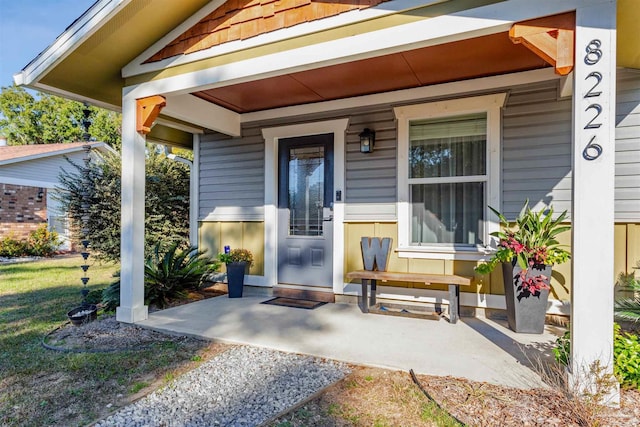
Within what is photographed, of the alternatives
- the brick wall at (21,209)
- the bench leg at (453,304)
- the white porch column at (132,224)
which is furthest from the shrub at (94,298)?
the brick wall at (21,209)

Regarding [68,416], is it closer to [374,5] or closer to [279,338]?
[279,338]

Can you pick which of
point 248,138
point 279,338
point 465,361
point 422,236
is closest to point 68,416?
point 279,338

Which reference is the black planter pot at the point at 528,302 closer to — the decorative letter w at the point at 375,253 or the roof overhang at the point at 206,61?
the decorative letter w at the point at 375,253

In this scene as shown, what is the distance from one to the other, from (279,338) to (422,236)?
1.99 m

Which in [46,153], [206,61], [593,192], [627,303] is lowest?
[627,303]

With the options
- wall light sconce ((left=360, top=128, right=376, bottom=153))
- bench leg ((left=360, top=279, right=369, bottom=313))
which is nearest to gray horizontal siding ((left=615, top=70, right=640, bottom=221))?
wall light sconce ((left=360, top=128, right=376, bottom=153))

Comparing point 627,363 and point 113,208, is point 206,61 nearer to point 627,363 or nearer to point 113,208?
point 627,363

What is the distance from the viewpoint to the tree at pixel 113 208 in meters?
6.80

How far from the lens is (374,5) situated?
9.02ft

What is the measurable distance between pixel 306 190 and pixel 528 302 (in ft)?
9.37

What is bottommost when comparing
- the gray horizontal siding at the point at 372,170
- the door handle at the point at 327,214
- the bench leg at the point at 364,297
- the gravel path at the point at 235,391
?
the gravel path at the point at 235,391

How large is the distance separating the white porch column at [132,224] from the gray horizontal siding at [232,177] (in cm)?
162

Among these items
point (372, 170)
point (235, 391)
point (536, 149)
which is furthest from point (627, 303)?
point (235, 391)

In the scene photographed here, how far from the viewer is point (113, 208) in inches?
270
